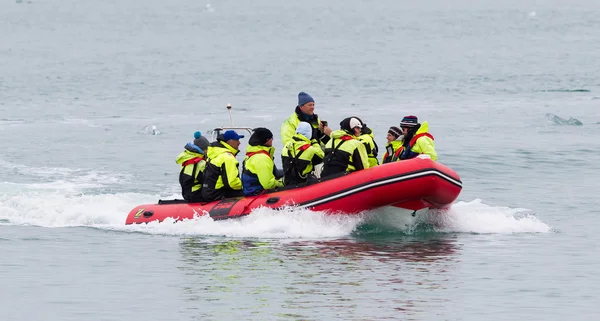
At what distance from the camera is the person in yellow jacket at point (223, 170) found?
16.6 m

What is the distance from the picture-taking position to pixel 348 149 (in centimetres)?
1599

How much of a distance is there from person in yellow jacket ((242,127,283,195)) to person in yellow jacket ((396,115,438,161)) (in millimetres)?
1872

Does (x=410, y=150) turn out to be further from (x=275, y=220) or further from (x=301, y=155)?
(x=275, y=220)

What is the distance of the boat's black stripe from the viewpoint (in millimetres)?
15570

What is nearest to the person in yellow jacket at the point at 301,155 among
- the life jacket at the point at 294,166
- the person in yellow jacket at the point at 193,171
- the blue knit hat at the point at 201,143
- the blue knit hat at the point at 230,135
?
the life jacket at the point at 294,166

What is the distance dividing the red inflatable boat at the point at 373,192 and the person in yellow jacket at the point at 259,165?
7.6 inches

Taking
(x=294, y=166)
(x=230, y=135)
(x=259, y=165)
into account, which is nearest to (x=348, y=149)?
(x=294, y=166)

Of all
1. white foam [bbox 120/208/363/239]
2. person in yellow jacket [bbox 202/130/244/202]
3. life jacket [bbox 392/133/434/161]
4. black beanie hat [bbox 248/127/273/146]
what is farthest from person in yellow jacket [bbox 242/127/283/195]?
life jacket [bbox 392/133/434/161]

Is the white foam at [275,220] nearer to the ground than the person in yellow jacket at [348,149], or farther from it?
nearer to the ground

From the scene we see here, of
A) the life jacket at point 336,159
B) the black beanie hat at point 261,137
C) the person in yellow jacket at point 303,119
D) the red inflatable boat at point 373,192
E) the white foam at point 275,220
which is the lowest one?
the white foam at point 275,220

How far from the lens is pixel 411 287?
13039 millimetres

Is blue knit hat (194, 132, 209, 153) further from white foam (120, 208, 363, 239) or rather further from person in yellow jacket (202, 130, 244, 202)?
white foam (120, 208, 363, 239)

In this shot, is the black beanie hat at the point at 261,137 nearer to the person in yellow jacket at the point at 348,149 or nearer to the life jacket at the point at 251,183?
the life jacket at the point at 251,183

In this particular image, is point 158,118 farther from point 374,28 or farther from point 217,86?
point 374,28
